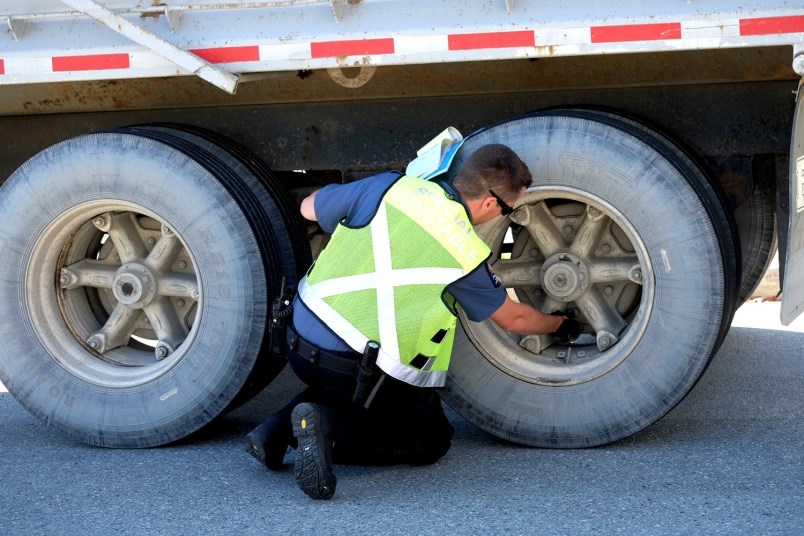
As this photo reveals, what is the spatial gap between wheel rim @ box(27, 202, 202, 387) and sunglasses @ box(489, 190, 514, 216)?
1224 millimetres

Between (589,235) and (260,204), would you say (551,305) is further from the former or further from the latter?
(260,204)

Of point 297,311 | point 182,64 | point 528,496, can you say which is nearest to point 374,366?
point 297,311

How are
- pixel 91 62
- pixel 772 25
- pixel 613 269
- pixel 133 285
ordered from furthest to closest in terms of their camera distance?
pixel 133 285 < pixel 613 269 < pixel 91 62 < pixel 772 25

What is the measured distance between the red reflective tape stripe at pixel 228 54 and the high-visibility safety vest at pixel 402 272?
0.67m

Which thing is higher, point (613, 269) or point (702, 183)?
point (702, 183)

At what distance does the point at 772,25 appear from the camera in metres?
3.67

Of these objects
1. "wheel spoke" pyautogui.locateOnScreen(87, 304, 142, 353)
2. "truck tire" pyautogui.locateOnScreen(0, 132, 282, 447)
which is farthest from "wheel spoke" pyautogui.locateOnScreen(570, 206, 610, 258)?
"wheel spoke" pyautogui.locateOnScreen(87, 304, 142, 353)

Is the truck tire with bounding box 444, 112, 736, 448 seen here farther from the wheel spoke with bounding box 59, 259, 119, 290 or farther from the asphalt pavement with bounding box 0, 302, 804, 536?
the wheel spoke with bounding box 59, 259, 119, 290

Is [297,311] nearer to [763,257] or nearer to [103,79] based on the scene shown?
[103,79]

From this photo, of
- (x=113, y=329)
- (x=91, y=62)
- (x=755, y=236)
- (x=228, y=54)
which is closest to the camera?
(x=228, y=54)

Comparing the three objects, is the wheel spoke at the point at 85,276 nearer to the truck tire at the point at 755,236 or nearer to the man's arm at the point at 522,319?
the man's arm at the point at 522,319

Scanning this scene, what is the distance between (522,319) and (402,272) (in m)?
0.46

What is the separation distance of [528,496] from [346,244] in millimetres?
983

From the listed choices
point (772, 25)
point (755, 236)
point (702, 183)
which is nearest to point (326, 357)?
point (702, 183)
